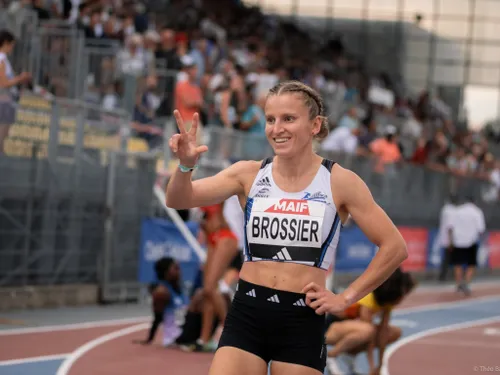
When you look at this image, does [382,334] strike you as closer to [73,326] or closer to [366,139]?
[73,326]

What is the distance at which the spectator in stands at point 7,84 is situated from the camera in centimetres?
1478

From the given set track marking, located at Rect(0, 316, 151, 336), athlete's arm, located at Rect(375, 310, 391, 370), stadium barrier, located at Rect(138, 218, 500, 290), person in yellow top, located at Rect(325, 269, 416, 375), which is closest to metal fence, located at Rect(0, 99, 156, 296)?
stadium barrier, located at Rect(138, 218, 500, 290)

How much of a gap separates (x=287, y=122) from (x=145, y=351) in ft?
23.1

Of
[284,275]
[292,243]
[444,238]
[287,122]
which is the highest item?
[287,122]

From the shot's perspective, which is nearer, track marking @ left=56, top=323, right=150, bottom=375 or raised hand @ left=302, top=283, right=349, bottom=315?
raised hand @ left=302, top=283, right=349, bottom=315

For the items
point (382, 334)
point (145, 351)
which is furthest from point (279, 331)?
point (145, 351)

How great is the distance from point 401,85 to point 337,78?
1295 centimetres

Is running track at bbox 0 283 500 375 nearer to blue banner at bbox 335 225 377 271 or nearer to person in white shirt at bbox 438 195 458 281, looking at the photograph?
blue banner at bbox 335 225 377 271

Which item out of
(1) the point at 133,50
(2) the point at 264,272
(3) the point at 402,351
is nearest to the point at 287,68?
(1) the point at 133,50

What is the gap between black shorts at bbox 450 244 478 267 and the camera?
24531 mm

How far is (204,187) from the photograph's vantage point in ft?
20.2

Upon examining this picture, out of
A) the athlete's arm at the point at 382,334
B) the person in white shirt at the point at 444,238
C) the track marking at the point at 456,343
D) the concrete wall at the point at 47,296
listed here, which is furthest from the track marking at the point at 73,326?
the person in white shirt at the point at 444,238

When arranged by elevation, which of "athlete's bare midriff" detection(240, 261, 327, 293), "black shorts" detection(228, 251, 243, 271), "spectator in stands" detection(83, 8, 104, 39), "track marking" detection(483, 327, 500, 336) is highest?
"spectator in stands" detection(83, 8, 104, 39)

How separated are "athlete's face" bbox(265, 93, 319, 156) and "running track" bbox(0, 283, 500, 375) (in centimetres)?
520
